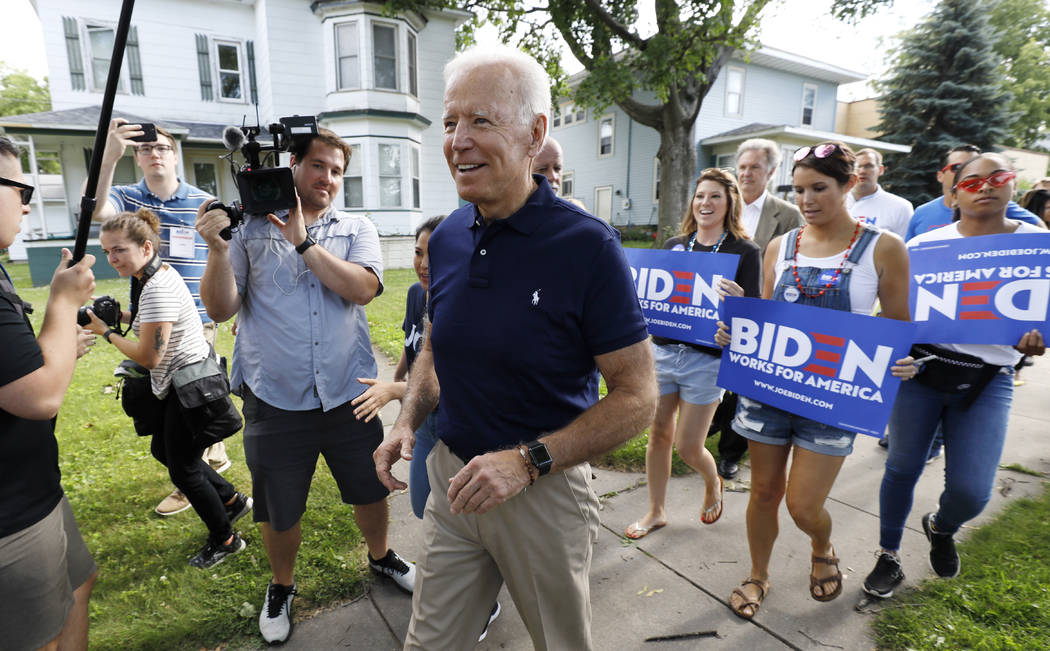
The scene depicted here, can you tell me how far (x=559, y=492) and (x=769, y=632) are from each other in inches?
69.5

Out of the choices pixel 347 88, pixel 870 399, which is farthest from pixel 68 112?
pixel 870 399

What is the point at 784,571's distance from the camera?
307cm

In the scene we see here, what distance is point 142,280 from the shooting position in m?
3.12

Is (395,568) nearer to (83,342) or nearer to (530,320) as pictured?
(83,342)

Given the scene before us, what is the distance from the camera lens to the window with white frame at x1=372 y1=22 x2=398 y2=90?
54.0ft

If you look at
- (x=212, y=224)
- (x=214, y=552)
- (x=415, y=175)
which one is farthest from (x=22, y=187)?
(x=415, y=175)

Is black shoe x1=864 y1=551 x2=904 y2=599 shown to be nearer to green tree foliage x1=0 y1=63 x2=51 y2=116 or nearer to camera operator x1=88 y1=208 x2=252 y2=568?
camera operator x1=88 y1=208 x2=252 y2=568

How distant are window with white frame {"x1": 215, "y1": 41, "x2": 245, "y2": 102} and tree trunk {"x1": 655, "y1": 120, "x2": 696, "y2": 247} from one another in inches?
546

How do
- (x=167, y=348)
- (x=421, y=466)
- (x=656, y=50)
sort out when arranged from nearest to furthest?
(x=421, y=466) → (x=167, y=348) → (x=656, y=50)

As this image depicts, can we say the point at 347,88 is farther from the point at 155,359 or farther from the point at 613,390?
the point at 613,390

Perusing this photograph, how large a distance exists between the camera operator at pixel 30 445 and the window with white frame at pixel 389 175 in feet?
52.8

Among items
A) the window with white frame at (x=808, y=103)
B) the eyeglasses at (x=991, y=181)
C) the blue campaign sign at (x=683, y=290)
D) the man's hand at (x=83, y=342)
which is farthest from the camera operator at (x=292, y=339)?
the window with white frame at (x=808, y=103)

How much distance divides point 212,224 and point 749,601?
10.3 ft

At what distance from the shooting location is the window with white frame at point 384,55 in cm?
1645
